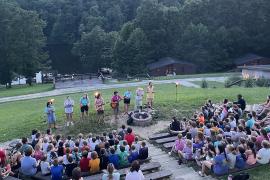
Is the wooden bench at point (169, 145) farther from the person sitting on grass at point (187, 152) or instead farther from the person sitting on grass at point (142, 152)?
the person sitting on grass at point (142, 152)

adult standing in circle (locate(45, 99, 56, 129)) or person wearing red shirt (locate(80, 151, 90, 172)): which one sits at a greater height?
adult standing in circle (locate(45, 99, 56, 129))

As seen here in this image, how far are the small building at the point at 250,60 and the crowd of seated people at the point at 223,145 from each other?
2070 inches

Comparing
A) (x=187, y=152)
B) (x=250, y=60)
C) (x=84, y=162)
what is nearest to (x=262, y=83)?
(x=187, y=152)

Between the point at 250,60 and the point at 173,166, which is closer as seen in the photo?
the point at 173,166

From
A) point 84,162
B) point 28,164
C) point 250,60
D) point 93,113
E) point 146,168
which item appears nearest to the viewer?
point 28,164

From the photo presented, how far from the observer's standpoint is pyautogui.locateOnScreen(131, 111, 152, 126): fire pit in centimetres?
2273

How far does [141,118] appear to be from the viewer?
2316 cm

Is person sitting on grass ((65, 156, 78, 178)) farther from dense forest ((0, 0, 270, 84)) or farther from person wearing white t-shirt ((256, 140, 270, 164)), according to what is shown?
dense forest ((0, 0, 270, 84))

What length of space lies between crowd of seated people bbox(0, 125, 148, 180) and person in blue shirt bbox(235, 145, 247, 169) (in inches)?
141

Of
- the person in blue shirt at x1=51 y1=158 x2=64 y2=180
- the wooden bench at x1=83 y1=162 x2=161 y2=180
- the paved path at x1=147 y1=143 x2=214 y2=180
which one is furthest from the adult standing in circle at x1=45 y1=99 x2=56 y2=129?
the person in blue shirt at x1=51 y1=158 x2=64 y2=180

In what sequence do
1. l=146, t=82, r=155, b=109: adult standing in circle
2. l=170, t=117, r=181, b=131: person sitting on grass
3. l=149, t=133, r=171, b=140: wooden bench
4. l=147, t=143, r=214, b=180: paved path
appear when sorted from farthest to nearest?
l=146, t=82, r=155, b=109: adult standing in circle, l=170, t=117, r=181, b=131: person sitting on grass, l=149, t=133, r=171, b=140: wooden bench, l=147, t=143, r=214, b=180: paved path

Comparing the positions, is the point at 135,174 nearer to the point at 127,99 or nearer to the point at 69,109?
the point at 69,109

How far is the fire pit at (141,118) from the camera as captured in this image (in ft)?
74.6

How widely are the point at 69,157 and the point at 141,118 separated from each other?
8.72 meters
